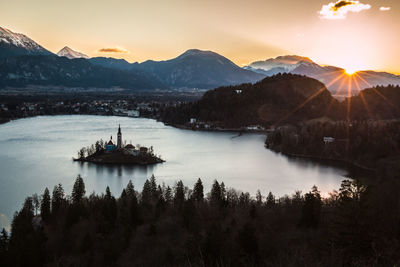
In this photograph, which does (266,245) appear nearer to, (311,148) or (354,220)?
(354,220)

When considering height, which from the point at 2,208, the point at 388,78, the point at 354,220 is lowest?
the point at 2,208

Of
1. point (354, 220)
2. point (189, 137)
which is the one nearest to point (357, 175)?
point (354, 220)

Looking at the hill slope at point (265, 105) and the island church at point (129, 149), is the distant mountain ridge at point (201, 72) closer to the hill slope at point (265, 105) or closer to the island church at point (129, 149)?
the hill slope at point (265, 105)

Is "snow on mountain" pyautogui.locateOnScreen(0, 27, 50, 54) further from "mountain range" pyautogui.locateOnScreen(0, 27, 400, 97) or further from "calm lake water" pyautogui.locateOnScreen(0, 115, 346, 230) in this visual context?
"calm lake water" pyautogui.locateOnScreen(0, 115, 346, 230)

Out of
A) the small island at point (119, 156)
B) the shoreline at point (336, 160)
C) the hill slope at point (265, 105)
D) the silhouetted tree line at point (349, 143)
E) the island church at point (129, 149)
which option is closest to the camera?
the shoreline at point (336, 160)

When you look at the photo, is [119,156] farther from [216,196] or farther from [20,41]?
[20,41]

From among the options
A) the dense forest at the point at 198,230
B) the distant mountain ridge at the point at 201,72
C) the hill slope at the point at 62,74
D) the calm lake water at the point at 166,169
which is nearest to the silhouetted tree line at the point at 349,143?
the calm lake water at the point at 166,169

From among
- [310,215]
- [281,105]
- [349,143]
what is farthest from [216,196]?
[281,105]

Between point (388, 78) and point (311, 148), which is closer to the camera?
point (311, 148)
